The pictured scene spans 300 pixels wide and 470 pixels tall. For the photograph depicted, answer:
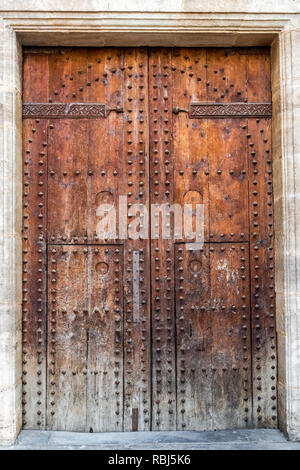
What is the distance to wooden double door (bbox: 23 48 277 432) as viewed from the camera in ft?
9.52

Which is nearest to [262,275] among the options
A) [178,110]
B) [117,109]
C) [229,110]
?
[229,110]

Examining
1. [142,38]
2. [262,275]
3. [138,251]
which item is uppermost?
[142,38]

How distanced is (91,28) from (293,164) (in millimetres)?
1438

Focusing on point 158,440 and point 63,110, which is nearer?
point 158,440

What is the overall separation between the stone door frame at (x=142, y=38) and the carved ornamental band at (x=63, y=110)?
0.11 meters

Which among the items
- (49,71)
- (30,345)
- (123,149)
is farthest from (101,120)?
(30,345)

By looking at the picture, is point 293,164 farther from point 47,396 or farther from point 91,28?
point 47,396

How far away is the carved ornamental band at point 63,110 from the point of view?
2.95m

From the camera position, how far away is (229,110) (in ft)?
9.75

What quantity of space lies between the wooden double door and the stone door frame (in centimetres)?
12

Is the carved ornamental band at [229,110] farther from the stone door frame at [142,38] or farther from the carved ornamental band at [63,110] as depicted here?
the carved ornamental band at [63,110]

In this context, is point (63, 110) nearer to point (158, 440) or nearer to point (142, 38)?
point (142, 38)

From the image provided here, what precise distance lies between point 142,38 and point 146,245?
1.26 meters

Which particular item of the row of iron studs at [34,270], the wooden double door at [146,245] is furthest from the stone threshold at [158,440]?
the row of iron studs at [34,270]
